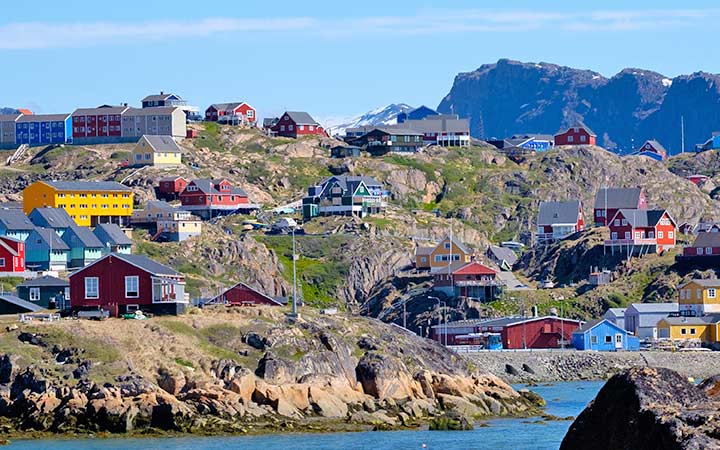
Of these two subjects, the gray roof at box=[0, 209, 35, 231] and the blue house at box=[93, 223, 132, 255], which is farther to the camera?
the blue house at box=[93, 223, 132, 255]

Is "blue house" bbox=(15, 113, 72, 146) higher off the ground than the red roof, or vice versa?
"blue house" bbox=(15, 113, 72, 146)

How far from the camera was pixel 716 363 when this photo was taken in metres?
93.6

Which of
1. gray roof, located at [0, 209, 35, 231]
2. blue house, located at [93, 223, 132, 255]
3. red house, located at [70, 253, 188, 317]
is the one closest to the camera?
red house, located at [70, 253, 188, 317]

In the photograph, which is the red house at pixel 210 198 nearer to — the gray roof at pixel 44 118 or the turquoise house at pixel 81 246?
the turquoise house at pixel 81 246

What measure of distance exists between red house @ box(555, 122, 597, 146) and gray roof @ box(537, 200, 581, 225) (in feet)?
110

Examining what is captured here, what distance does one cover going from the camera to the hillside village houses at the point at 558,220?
129625mm

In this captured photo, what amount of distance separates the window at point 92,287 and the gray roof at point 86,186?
180ft

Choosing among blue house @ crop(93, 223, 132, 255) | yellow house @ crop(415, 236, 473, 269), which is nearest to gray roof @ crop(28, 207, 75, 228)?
blue house @ crop(93, 223, 132, 255)

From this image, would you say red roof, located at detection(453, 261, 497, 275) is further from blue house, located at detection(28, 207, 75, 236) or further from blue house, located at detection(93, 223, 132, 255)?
blue house, located at detection(28, 207, 75, 236)

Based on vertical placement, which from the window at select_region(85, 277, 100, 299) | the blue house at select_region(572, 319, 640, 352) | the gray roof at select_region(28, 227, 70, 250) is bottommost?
the blue house at select_region(572, 319, 640, 352)

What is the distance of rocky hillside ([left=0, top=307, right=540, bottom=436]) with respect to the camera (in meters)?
54.9

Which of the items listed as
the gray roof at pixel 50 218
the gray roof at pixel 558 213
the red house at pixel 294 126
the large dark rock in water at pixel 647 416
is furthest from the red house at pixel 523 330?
the large dark rock in water at pixel 647 416

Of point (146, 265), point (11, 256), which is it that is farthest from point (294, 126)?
point (146, 265)

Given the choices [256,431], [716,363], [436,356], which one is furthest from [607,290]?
[256,431]
